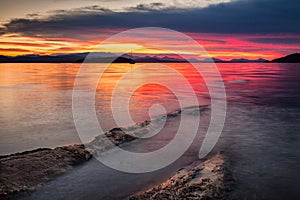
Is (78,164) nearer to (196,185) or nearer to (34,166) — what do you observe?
(34,166)

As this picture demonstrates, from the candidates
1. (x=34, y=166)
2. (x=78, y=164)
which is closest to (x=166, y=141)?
(x=78, y=164)

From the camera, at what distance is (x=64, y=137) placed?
12.3 meters

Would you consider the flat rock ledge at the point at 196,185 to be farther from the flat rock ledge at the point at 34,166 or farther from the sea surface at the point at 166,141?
the flat rock ledge at the point at 34,166

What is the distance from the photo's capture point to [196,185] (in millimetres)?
7164

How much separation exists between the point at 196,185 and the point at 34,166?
4.84m

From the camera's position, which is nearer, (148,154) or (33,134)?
(148,154)

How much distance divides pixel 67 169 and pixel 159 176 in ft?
9.46

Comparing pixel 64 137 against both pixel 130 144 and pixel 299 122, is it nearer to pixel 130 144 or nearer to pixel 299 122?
pixel 130 144

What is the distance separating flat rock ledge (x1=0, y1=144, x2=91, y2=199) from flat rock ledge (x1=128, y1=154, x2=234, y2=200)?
9.40 feet

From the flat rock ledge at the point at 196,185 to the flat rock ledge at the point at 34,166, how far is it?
2.86 meters

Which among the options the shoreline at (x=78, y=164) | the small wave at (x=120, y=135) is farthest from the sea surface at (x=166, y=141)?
the small wave at (x=120, y=135)

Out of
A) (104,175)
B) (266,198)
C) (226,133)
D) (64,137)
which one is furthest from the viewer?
(226,133)

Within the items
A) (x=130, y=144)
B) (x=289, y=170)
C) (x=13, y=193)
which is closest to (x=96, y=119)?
(x=130, y=144)

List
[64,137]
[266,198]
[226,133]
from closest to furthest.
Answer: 1. [266,198]
2. [64,137]
3. [226,133]
